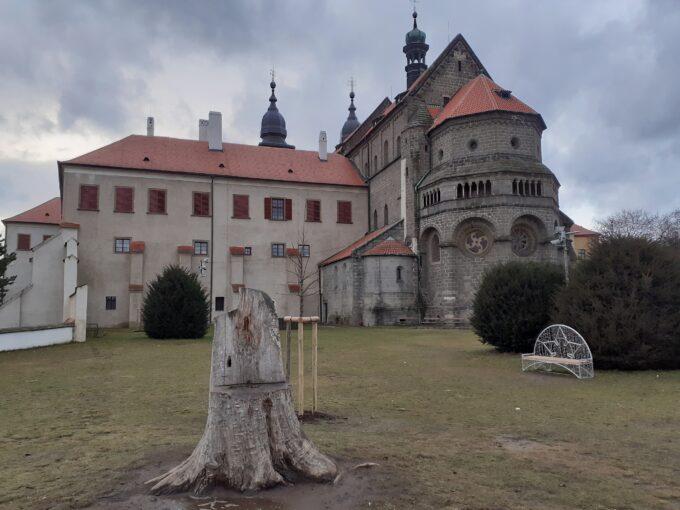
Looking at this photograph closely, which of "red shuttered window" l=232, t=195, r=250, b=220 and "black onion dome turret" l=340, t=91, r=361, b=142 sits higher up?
"black onion dome turret" l=340, t=91, r=361, b=142

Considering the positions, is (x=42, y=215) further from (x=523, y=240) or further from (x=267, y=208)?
(x=523, y=240)

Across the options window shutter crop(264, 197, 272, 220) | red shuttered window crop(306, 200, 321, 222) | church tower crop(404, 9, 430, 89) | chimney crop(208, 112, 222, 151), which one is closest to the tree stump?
window shutter crop(264, 197, 272, 220)

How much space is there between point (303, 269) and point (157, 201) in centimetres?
1196

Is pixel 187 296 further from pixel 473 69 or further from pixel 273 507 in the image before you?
pixel 473 69

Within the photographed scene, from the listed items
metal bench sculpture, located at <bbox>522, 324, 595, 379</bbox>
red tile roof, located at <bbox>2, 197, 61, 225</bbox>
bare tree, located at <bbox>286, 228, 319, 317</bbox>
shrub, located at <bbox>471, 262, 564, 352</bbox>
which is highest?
red tile roof, located at <bbox>2, 197, 61, 225</bbox>

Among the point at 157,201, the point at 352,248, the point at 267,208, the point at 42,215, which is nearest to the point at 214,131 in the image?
the point at 267,208

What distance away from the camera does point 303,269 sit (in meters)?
39.7

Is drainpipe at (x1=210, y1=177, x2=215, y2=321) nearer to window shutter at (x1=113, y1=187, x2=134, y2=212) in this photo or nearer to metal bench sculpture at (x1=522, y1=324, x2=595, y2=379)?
window shutter at (x1=113, y1=187, x2=134, y2=212)

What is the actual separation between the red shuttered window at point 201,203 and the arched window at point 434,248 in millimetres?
16765

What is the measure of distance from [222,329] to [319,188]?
1439 inches

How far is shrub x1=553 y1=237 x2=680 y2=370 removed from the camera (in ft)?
39.9

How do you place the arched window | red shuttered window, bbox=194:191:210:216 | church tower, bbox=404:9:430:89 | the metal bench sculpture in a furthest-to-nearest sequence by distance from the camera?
1. church tower, bbox=404:9:430:89
2. red shuttered window, bbox=194:191:210:216
3. the arched window
4. the metal bench sculpture

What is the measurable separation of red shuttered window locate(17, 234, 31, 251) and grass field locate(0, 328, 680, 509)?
40256 millimetres

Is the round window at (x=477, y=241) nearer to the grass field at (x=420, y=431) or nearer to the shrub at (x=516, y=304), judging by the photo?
the shrub at (x=516, y=304)
